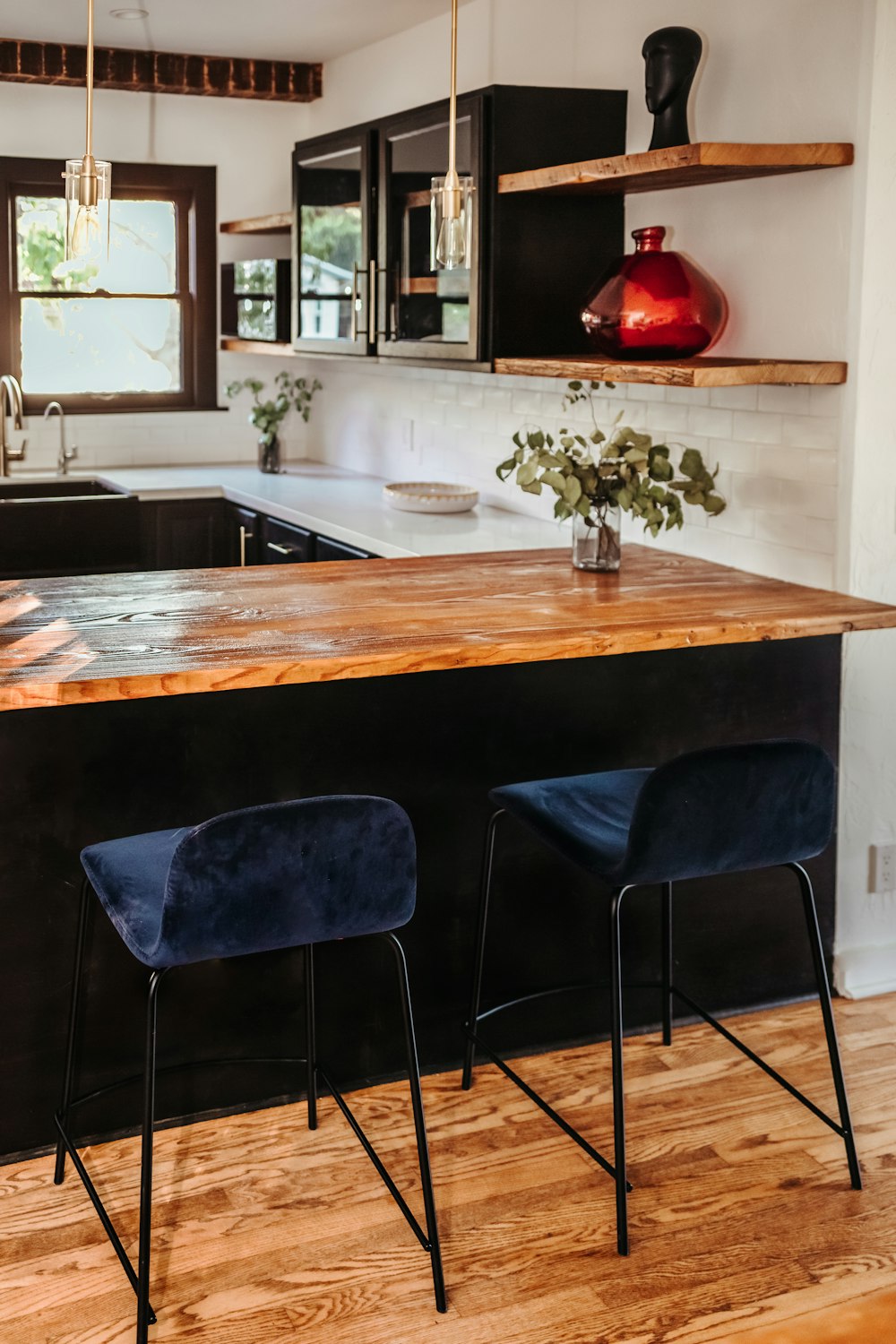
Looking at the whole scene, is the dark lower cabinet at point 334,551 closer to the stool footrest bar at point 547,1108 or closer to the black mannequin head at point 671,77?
the black mannequin head at point 671,77

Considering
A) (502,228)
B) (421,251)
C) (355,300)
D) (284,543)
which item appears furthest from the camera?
(284,543)

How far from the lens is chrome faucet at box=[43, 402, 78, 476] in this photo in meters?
5.59

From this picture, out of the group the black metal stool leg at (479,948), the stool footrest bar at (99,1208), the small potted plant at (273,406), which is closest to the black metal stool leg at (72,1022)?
the stool footrest bar at (99,1208)

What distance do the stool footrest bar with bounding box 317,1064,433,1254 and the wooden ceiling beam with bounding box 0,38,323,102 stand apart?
4.19 meters

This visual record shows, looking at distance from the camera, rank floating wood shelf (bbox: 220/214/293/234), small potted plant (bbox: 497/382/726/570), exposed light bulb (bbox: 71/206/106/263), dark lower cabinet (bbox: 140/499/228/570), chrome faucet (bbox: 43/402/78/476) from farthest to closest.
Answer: chrome faucet (bbox: 43/402/78/476) < floating wood shelf (bbox: 220/214/293/234) < dark lower cabinet (bbox: 140/499/228/570) < small potted plant (bbox: 497/382/726/570) < exposed light bulb (bbox: 71/206/106/263)

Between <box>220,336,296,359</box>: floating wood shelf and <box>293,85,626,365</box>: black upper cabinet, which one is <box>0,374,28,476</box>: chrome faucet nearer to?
<box>220,336,296,359</box>: floating wood shelf

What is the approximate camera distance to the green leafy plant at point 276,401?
5699 mm

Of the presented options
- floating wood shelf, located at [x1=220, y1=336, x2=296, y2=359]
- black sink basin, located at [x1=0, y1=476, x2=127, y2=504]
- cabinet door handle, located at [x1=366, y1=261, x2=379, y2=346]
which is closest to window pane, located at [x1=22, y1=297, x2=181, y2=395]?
floating wood shelf, located at [x1=220, y1=336, x2=296, y2=359]

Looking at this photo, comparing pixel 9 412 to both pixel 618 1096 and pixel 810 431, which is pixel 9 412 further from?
pixel 618 1096

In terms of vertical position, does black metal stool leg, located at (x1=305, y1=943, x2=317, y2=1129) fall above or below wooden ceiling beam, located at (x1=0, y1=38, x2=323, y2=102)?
below

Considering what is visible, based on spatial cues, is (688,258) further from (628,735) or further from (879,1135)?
(879,1135)

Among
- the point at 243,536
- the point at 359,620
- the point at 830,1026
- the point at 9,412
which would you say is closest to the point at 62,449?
the point at 9,412

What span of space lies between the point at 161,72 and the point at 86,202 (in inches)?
136

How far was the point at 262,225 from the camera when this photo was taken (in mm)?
5387
